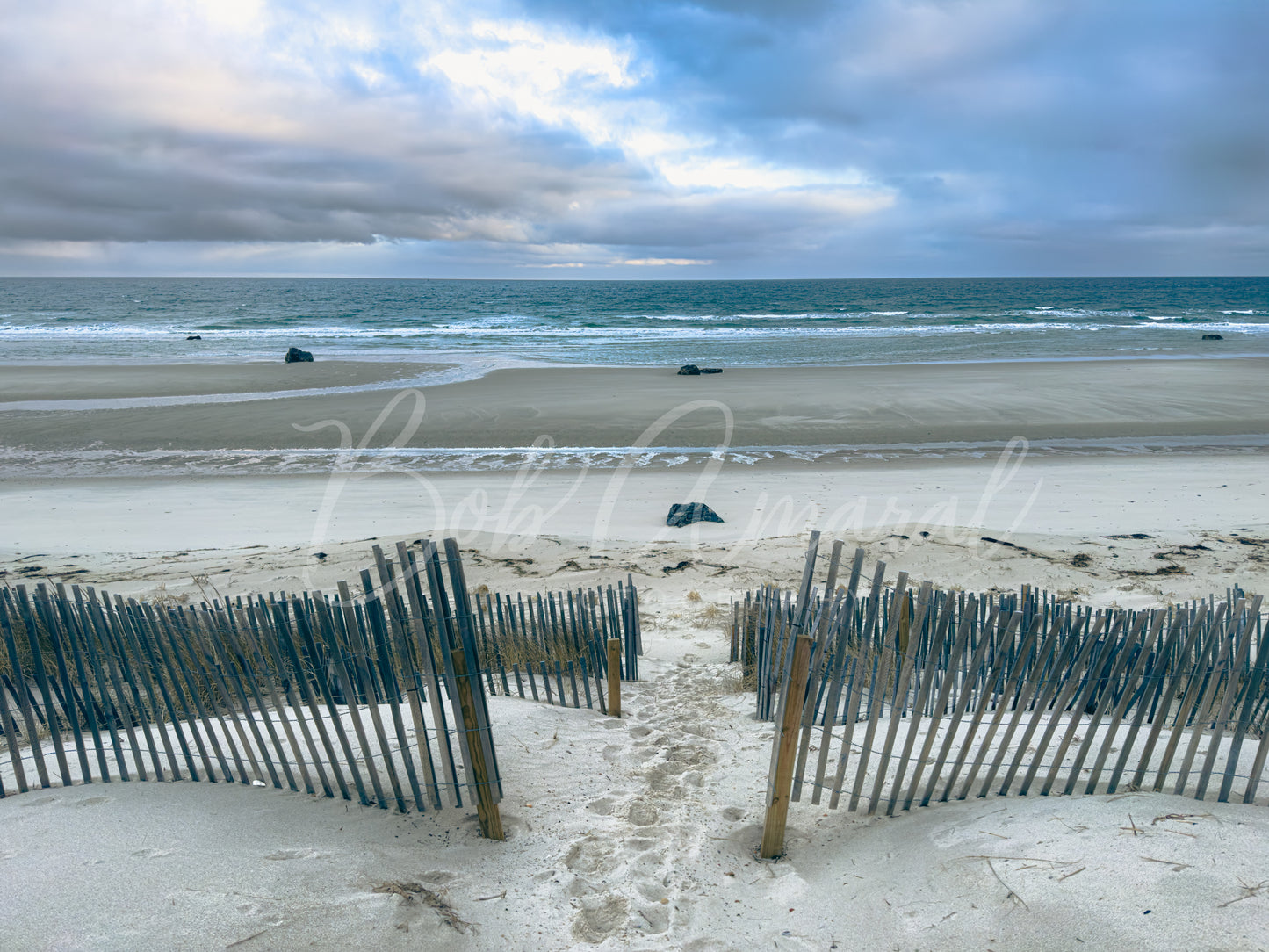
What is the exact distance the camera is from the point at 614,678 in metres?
5.32

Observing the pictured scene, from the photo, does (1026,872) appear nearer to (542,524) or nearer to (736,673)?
(736,673)

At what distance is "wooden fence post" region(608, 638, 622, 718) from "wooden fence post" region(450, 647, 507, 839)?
1702 millimetres

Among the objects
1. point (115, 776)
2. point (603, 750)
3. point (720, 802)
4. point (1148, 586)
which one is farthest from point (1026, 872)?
point (1148, 586)

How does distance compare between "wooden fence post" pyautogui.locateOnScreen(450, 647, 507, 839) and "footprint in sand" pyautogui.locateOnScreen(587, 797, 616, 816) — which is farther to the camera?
"footprint in sand" pyautogui.locateOnScreen(587, 797, 616, 816)

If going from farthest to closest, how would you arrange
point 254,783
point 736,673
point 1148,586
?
point 1148,586, point 736,673, point 254,783

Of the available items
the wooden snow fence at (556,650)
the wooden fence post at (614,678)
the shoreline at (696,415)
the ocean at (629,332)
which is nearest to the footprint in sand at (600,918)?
the wooden fence post at (614,678)

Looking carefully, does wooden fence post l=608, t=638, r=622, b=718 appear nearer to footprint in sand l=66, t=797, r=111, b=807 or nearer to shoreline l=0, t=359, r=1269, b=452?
footprint in sand l=66, t=797, r=111, b=807

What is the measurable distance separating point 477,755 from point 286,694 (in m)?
1.33

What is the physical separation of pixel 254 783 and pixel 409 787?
799 mm

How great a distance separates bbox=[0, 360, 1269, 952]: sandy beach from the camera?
2941mm

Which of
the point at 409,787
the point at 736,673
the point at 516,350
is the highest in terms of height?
the point at 516,350

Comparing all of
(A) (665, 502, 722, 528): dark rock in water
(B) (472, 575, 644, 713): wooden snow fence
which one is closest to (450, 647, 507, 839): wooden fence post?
(B) (472, 575, 644, 713): wooden snow fence

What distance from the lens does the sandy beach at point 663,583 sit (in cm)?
294

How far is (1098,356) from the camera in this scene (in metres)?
32.1
